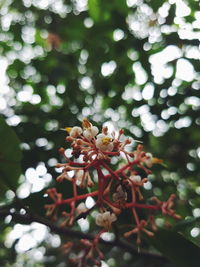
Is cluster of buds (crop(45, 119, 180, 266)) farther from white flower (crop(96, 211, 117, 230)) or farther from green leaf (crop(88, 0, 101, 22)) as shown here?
green leaf (crop(88, 0, 101, 22))

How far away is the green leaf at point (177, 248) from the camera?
1015 mm

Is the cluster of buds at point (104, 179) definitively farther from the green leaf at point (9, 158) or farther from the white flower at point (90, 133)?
the green leaf at point (9, 158)

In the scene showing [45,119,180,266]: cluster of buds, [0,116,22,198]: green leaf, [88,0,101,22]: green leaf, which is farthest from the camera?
[88,0,101,22]: green leaf

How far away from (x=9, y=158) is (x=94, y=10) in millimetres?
1158

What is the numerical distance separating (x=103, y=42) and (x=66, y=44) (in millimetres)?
407

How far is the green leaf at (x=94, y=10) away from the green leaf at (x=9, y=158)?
1110mm

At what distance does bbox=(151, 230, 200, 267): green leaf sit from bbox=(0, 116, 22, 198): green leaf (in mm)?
467

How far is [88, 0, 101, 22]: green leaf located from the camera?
1.99 metres

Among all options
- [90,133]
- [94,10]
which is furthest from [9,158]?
[94,10]

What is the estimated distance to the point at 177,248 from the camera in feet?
3.43

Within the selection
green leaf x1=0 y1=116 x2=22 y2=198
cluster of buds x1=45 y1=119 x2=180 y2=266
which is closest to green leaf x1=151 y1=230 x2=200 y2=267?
cluster of buds x1=45 y1=119 x2=180 y2=266

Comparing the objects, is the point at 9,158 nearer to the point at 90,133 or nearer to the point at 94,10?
the point at 90,133

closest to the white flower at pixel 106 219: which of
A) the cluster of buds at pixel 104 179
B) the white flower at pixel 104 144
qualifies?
the cluster of buds at pixel 104 179

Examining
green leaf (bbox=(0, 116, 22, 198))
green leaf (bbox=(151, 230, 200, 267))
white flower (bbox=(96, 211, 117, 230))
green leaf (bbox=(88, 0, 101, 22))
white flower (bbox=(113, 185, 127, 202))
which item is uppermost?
green leaf (bbox=(88, 0, 101, 22))
